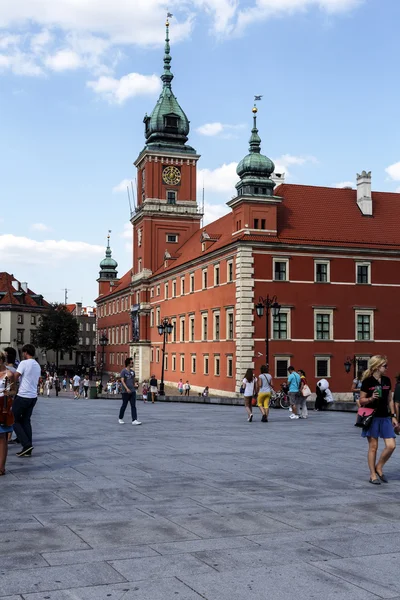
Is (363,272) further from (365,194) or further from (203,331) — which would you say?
(203,331)

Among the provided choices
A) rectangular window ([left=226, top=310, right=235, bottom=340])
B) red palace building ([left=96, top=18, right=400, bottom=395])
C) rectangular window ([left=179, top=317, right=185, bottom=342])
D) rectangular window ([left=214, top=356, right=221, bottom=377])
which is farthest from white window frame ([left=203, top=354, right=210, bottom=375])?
rectangular window ([left=179, top=317, right=185, bottom=342])

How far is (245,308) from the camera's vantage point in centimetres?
4450

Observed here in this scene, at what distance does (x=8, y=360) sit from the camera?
39.8 ft

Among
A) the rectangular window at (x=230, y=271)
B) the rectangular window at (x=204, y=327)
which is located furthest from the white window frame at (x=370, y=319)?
the rectangular window at (x=204, y=327)

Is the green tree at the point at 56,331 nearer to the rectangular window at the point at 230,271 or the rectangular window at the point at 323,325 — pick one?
the rectangular window at the point at 230,271

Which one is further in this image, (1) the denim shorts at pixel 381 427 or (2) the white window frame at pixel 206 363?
(2) the white window frame at pixel 206 363

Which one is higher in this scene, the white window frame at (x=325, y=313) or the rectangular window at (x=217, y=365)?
the white window frame at (x=325, y=313)

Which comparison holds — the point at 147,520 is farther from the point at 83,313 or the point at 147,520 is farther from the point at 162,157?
the point at 83,313

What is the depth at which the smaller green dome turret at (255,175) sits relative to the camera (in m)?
46.0

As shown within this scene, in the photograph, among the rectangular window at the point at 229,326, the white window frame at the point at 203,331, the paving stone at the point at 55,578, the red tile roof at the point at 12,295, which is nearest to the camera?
the paving stone at the point at 55,578

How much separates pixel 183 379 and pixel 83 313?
91.4 meters

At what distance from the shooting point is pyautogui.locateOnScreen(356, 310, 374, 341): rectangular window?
46469 millimetres

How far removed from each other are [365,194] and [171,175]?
2546cm

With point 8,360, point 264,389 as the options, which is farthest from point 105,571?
point 264,389
